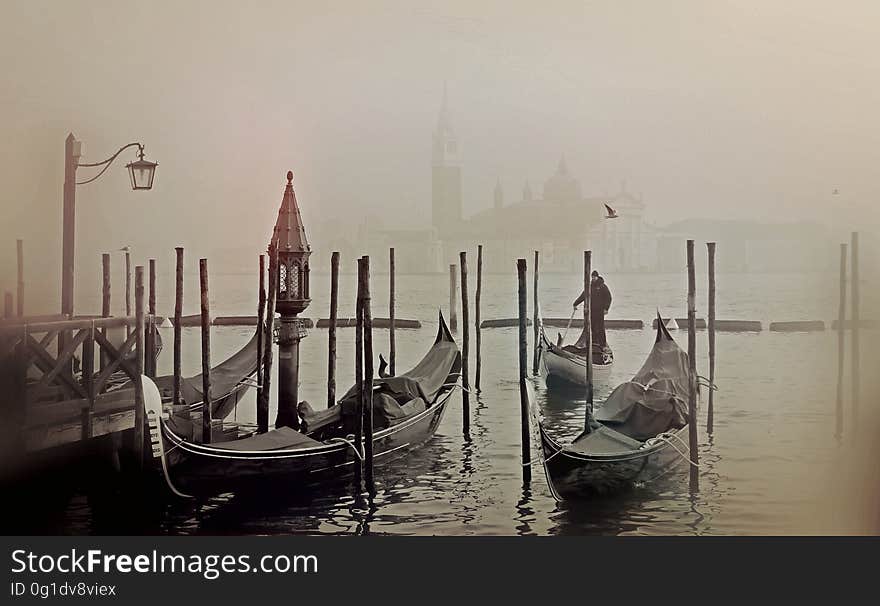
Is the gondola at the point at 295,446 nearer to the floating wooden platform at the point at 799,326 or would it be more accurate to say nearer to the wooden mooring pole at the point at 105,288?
the wooden mooring pole at the point at 105,288

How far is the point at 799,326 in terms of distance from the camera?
5.66 meters

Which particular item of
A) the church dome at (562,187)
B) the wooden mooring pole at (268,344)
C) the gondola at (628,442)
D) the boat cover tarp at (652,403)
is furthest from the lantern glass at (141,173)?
the boat cover tarp at (652,403)

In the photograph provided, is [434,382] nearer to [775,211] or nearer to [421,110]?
[421,110]

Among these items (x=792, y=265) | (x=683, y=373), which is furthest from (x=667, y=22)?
(x=683, y=373)

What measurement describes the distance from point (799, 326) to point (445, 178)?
2.25 meters

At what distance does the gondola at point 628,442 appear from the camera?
13.9 feet

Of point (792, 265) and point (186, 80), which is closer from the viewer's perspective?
point (186, 80)

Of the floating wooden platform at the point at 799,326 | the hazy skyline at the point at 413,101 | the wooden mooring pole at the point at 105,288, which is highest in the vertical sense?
the hazy skyline at the point at 413,101

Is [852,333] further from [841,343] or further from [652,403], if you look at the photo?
[652,403]

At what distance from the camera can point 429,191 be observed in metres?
4.82

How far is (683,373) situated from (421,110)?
1812 millimetres

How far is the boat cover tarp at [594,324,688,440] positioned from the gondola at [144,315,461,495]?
97cm

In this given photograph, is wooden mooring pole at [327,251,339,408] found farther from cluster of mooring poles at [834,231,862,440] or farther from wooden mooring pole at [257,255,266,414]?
cluster of mooring poles at [834,231,862,440]

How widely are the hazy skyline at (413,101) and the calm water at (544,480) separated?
0.60m
